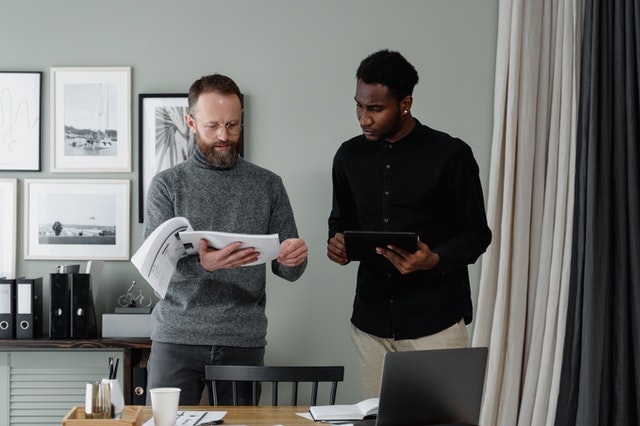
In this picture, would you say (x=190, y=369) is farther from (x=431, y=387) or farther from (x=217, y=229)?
(x=431, y=387)

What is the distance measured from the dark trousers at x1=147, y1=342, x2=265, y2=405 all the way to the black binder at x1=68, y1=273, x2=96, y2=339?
3.05 feet

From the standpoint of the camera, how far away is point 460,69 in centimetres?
356

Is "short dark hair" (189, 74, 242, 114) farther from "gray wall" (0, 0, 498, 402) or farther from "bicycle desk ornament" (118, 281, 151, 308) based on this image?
"bicycle desk ornament" (118, 281, 151, 308)

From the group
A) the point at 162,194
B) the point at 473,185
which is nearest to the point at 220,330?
the point at 162,194

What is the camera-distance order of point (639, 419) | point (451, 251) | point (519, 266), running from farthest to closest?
point (519, 266) → point (639, 419) → point (451, 251)

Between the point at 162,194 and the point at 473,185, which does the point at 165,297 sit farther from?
the point at 473,185

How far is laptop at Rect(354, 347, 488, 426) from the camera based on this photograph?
5.49 feet

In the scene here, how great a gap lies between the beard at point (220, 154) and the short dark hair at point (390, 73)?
0.49 metres

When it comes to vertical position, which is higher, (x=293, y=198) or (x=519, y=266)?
(x=293, y=198)

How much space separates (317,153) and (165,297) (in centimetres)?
129

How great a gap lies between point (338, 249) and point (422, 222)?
30cm

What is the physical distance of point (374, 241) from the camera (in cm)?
229

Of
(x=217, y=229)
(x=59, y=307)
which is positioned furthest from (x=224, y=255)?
(x=59, y=307)

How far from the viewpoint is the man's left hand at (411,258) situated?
2307mm
